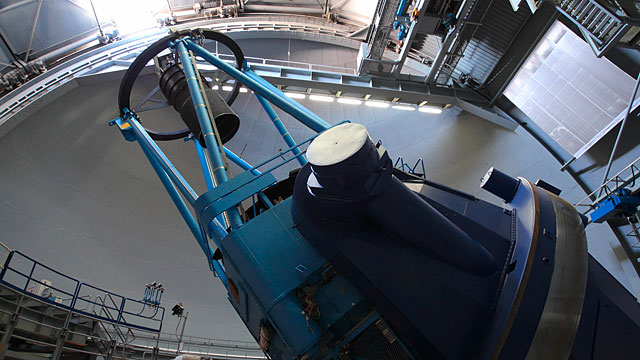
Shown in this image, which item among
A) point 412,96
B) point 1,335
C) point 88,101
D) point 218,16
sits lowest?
point 1,335

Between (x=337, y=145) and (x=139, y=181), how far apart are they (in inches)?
499

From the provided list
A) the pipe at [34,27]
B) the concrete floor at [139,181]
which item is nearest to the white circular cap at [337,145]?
the concrete floor at [139,181]

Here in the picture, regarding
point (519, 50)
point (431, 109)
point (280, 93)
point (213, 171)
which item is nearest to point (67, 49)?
point (280, 93)

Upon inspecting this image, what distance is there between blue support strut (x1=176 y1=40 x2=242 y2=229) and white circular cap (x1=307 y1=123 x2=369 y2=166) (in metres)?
1.77

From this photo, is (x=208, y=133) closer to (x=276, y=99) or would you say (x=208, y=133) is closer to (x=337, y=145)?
(x=276, y=99)

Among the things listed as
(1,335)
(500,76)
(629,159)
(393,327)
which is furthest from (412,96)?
(1,335)

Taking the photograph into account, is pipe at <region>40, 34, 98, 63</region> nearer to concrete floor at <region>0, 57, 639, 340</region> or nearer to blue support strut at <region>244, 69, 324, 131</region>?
concrete floor at <region>0, 57, 639, 340</region>

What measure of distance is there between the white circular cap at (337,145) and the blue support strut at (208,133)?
1.77 m

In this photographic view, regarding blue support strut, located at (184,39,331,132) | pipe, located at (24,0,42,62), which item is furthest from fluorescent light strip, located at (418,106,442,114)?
pipe, located at (24,0,42,62)

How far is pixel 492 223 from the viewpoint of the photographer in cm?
483

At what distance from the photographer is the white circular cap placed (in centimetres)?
399

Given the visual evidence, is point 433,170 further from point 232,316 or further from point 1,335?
point 1,335

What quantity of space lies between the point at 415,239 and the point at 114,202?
516 inches

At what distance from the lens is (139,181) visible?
14.6m
